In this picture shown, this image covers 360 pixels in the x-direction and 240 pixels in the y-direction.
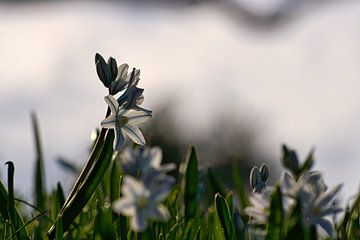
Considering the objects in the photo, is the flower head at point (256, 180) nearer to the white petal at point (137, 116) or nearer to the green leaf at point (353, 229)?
the white petal at point (137, 116)

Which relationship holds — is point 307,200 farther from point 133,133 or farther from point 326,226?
point 133,133

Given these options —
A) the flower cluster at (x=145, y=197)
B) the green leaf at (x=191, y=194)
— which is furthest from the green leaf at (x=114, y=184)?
the flower cluster at (x=145, y=197)

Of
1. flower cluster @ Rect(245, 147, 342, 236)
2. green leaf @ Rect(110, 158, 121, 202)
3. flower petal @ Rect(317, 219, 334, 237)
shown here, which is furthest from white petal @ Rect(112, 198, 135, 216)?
green leaf @ Rect(110, 158, 121, 202)

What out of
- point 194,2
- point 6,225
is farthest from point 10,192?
point 194,2

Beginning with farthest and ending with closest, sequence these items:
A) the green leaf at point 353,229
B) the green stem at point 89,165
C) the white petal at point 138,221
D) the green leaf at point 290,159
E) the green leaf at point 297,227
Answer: the green leaf at point 290,159
the green leaf at point 353,229
the green stem at point 89,165
the green leaf at point 297,227
the white petal at point 138,221

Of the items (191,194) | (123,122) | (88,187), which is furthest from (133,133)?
(191,194)

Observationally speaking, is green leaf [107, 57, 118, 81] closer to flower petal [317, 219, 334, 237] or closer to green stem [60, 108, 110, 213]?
green stem [60, 108, 110, 213]

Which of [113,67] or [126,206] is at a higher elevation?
[113,67]

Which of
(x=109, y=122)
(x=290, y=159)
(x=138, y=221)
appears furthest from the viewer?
(x=290, y=159)
